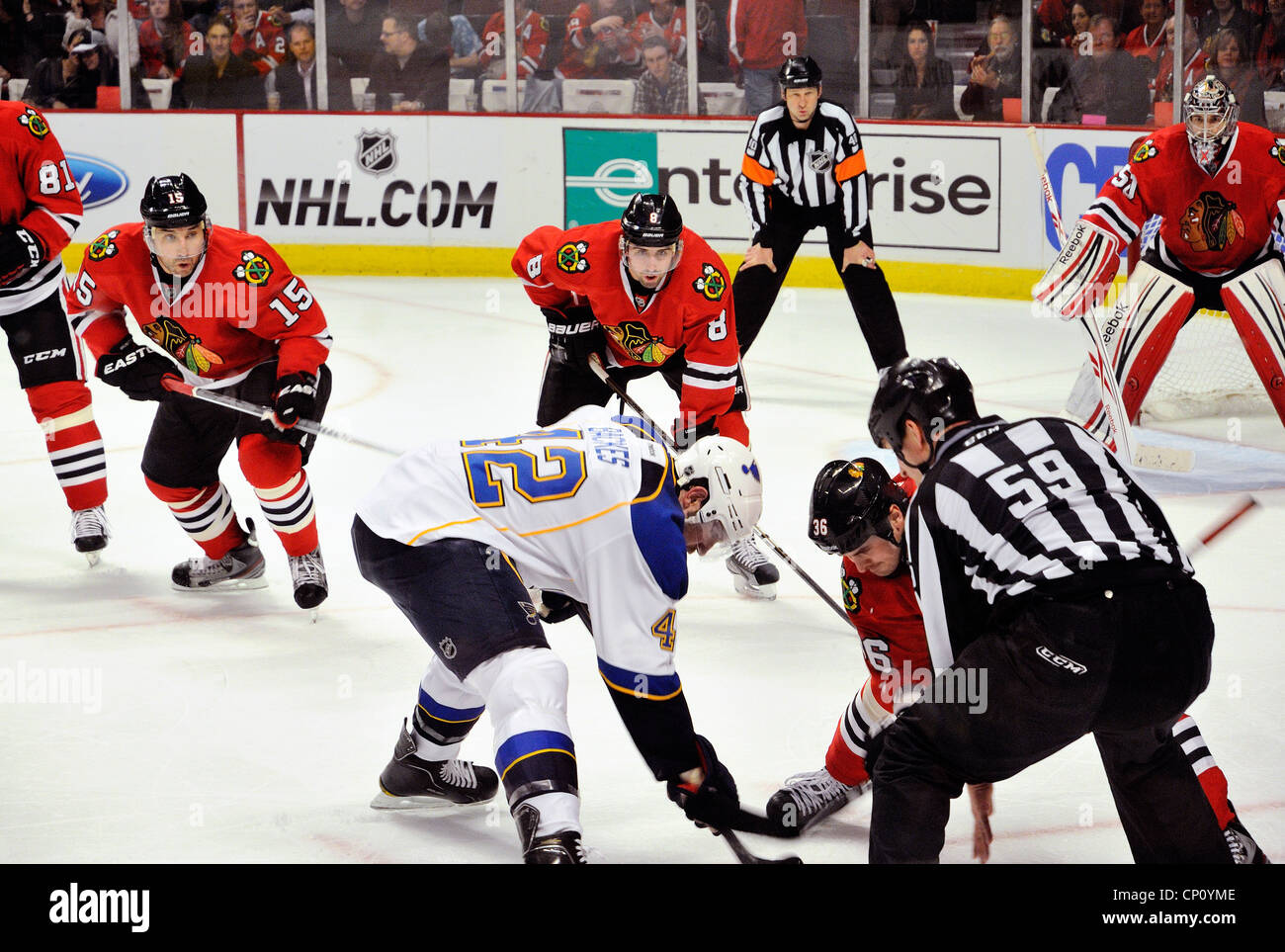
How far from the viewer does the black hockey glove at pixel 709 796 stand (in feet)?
8.82

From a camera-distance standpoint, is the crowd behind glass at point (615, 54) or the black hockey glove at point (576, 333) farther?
the crowd behind glass at point (615, 54)

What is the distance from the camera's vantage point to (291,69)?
9.76m

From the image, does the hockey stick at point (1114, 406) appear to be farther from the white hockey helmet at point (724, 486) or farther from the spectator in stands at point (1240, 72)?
the spectator in stands at point (1240, 72)

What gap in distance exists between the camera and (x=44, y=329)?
4758 mm

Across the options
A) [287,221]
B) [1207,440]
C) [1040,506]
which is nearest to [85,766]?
[1040,506]

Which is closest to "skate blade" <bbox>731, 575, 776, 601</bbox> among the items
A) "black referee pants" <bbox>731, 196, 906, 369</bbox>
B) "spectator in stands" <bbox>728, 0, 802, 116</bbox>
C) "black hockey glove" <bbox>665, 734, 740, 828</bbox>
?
"black hockey glove" <bbox>665, 734, 740, 828</bbox>

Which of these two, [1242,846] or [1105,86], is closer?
[1242,846]

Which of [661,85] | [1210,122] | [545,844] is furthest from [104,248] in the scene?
[661,85]

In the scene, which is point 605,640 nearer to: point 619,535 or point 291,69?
point 619,535

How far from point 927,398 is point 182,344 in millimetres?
2438

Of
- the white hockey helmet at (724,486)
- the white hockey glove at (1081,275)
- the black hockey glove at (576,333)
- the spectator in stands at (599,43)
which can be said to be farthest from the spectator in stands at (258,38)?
the white hockey helmet at (724,486)

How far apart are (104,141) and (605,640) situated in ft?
25.9

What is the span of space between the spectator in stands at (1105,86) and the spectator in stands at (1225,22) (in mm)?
325

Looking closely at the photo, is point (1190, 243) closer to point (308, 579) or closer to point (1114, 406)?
point (1114, 406)
